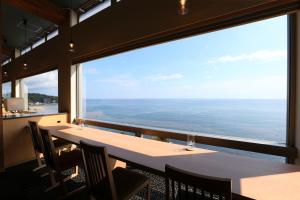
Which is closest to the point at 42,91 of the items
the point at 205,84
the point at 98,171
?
the point at 98,171

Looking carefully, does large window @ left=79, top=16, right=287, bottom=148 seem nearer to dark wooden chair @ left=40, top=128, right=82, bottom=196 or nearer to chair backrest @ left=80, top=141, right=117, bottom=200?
dark wooden chair @ left=40, top=128, right=82, bottom=196

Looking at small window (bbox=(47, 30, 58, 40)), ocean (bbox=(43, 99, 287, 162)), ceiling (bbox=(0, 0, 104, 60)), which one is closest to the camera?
ocean (bbox=(43, 99, 287, 162))

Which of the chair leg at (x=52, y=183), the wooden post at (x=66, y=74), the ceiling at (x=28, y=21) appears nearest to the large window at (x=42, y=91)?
the wooden post at (x=66, y=74)

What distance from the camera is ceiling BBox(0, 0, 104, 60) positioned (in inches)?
175

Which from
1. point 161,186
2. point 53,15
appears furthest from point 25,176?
point 53,15

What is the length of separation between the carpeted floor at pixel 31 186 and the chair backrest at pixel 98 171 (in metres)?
0.95

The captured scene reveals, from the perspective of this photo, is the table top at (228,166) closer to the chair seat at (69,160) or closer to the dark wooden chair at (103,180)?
the dark wooden chair at (103,180)

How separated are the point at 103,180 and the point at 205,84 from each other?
304 inches

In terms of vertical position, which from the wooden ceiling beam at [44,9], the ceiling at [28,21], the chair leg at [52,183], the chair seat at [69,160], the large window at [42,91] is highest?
the ceiling at [28,21]

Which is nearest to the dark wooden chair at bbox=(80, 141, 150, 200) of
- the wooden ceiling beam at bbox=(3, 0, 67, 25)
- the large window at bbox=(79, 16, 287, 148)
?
the large window at bbox=(79, 16, 287, 148)

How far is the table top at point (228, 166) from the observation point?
3.52 ft

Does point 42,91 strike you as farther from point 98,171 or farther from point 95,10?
point 98,171

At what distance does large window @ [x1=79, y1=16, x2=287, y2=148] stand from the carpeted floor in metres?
0.97

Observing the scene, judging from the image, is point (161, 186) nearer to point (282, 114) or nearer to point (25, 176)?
point (282, 114)
